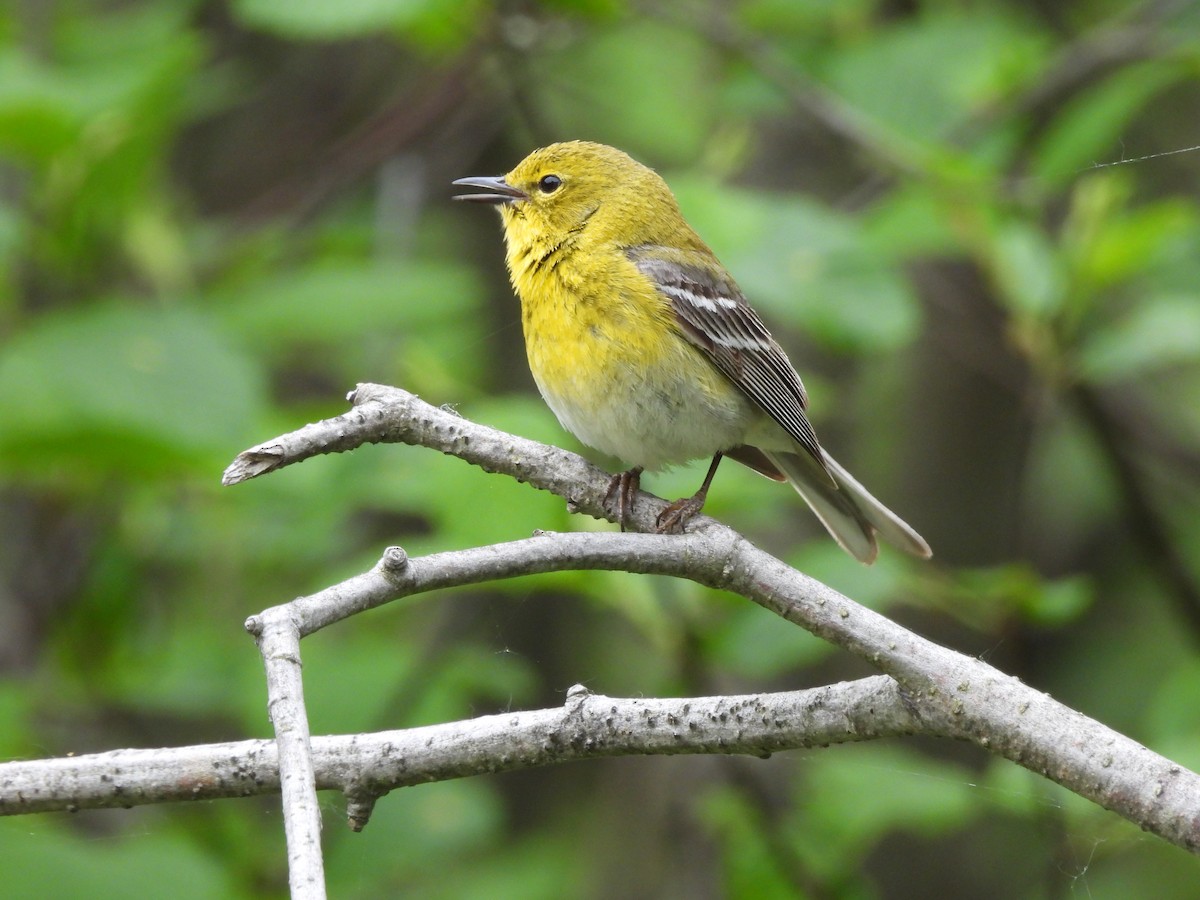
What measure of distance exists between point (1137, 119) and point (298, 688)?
691 cm

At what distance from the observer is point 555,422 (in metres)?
5.17

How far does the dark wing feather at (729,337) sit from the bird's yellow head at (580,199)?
0.14m

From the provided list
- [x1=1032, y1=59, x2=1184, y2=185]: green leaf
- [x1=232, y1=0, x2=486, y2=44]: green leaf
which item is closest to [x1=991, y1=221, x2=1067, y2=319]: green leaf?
[x1=1032, y1=59, x2=1184, y2=185]: green leaf

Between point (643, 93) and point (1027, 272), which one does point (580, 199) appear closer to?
point (1027, 272)

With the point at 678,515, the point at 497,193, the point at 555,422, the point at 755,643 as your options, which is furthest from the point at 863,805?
the point at 497,193

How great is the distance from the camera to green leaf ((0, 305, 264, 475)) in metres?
4.10

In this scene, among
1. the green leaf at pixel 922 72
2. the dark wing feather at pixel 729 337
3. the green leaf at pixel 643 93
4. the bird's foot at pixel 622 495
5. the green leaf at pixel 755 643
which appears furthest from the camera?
the green leaf at pixel 643 93

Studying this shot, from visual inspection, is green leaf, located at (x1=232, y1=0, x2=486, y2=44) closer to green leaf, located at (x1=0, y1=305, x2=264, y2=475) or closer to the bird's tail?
green leaf, located at (x1=0, y1=305, x2=264, y2=475)

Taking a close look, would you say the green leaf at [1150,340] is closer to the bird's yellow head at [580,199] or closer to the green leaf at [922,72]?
the green leaf at [922,72]

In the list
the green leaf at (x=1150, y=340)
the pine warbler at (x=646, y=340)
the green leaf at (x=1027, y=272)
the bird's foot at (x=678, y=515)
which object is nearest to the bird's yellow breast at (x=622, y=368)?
the pine warbler at (x=646, y=340)

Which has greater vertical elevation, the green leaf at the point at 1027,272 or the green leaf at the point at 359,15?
the green leaf at the point at 359,15

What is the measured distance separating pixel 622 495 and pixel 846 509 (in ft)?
4.33

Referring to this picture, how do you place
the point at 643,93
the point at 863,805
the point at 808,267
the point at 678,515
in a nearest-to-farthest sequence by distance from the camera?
the point at 678,515
the point at 808,267
the point at 863,805
the point at 643,93

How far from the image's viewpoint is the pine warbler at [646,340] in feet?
12.7
